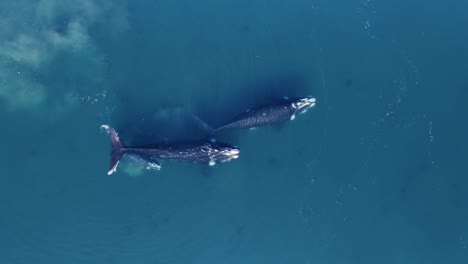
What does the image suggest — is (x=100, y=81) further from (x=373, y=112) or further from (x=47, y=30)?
(x=373, y=112)

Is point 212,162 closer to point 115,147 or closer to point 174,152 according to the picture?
point 174,152

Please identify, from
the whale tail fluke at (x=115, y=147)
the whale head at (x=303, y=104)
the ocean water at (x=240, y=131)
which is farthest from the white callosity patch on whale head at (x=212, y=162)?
the whale head at (x=303, y=104)

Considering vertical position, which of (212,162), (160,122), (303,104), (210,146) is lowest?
(212,162)

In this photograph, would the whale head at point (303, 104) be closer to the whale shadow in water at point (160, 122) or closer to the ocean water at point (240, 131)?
the ocean water at point (240, 131)

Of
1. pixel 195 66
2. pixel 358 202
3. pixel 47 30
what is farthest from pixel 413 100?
pixel 47 30

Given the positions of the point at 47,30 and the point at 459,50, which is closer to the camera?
the point at 47,30

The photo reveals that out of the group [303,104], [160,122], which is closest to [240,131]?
[303,104]

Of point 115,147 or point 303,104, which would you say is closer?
point 115,147
